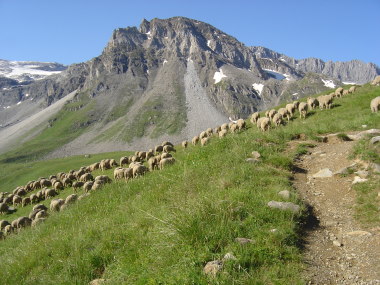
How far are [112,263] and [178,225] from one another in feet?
7.91

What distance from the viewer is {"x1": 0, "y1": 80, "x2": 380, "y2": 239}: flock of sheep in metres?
23.1

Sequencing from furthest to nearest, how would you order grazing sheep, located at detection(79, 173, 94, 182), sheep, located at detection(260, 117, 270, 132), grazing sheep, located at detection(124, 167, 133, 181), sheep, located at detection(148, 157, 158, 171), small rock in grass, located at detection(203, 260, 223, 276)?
grazing sheep, located at detection(79, 173, 94, 182)
sheep, located at detection(148, 157, 158, 171)
grazing sheep, located at detection(124, 167, 133, 181)
sheep, located at detection(260, 117, 270, 132)
small rock in grass, located at detection(203, 260, 223, 276)

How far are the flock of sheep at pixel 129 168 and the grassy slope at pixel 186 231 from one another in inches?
292

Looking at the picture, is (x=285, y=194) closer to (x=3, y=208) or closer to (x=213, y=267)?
(x=213, y=267)

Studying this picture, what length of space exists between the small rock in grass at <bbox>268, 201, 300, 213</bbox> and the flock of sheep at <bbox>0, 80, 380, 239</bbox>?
12630 mm

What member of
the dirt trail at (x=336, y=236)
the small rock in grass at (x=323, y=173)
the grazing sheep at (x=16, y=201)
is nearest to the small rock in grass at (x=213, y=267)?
the dirt trail at (x=336, y=236)

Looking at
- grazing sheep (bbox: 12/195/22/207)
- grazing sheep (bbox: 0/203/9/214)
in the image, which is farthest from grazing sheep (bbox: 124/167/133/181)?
grazing sheep (bbox: 12/195/22/207)

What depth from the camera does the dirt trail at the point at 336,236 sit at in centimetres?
619

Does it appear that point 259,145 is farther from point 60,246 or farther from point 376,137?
point 60,246

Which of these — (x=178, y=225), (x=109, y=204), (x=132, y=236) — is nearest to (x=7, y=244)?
(x=109, y=204)

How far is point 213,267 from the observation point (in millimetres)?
6055

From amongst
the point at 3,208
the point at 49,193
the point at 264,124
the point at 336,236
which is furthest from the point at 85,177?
the point at 336,236

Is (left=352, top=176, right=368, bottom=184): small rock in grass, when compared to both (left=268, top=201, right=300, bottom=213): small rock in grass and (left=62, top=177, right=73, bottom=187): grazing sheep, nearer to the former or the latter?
(left=268, top=201, right=300, bottom=213): small rock in grass

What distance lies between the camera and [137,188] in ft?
46.8
